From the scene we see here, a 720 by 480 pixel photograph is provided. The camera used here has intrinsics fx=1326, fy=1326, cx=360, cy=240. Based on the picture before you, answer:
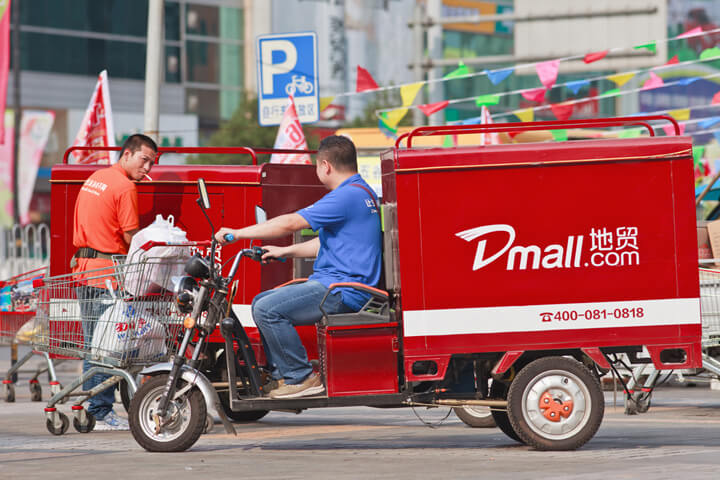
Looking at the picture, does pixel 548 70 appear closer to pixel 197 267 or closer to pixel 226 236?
pixel 197 267

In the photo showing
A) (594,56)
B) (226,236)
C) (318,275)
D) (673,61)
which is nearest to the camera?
(226,236)

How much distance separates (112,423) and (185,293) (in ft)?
7.63

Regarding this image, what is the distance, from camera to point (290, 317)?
8.18 meters

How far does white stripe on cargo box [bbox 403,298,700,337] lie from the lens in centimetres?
805

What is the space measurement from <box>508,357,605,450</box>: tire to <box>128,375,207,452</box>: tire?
75.9 inches

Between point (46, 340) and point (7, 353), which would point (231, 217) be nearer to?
point (46, 340)

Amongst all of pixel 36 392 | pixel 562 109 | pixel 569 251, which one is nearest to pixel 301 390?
pixel 569 251

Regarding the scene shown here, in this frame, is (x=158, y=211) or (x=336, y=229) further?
(x=158, y=211)

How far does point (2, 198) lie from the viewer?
38000 mm

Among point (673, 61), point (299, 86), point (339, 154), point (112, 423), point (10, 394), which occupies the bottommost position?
point (112, 423)

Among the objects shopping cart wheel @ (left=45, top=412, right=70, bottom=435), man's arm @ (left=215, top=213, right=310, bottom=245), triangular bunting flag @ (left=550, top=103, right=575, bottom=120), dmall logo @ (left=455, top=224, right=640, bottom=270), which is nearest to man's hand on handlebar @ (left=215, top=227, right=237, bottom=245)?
man's arm @ (left=215, top=213, right=310, bottom=245)

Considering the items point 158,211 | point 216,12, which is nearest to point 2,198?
point 216,12

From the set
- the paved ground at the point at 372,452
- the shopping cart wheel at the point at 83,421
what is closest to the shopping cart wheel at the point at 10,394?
the paved ground at the point at 372,452

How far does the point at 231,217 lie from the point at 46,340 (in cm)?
165
